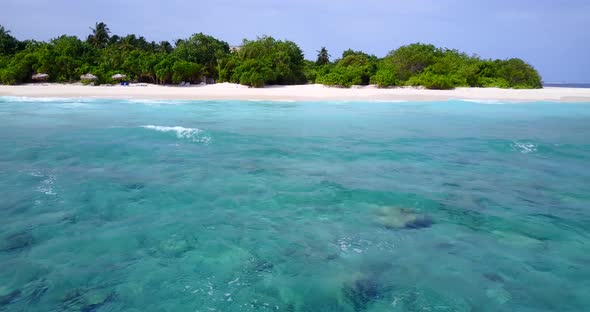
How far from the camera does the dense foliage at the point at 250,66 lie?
127ft

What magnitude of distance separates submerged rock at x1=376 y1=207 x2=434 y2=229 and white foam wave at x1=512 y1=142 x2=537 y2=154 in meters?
6.75

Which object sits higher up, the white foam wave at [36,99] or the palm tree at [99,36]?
the palm tree at [99,36]

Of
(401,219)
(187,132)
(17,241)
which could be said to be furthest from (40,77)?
(401,219)

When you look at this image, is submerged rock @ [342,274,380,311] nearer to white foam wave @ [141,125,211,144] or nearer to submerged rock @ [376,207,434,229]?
submerged rock @ [376,207,434,229]

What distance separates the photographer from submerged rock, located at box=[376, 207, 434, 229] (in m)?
5.57

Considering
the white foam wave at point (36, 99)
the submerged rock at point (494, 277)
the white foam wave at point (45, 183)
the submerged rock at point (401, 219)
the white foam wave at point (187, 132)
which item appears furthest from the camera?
the white foam wave at point (36, 99)

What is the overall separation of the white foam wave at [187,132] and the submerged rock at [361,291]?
848 centimetres

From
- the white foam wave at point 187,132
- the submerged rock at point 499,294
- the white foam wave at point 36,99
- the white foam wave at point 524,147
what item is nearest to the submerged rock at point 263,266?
the submerged rock at point 499,294

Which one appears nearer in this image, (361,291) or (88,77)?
(361,291)

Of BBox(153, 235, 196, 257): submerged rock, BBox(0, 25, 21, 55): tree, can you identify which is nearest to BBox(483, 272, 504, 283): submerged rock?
BBox(153, 235, 196, 257): submerged rock

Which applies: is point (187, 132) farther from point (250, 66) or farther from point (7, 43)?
point (7, 43)

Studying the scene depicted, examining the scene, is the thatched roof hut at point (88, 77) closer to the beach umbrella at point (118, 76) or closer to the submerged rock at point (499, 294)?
the beach umbrella at point (118, 76)

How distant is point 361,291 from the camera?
3.86 meters

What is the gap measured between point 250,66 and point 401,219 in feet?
116
